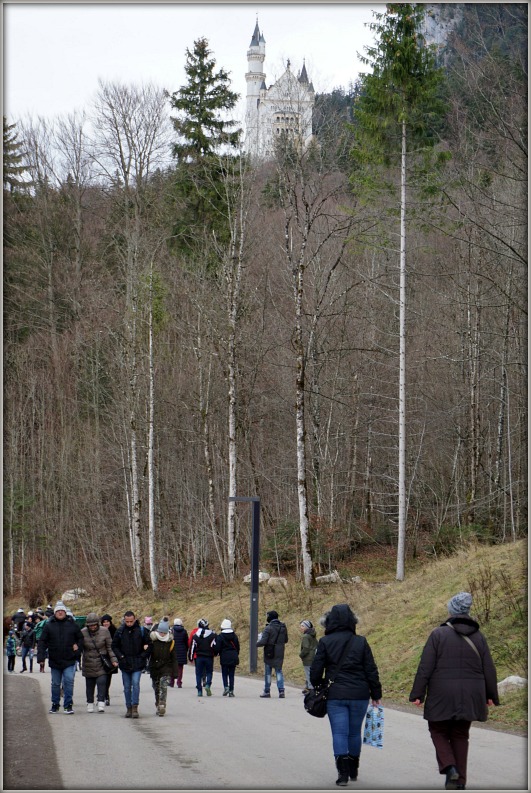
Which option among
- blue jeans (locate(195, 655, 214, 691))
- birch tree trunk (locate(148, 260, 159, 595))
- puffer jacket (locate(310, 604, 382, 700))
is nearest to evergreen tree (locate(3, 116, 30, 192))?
birch tree trunk (locate(148, 260, 159, 595))

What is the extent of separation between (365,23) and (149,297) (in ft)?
44.4

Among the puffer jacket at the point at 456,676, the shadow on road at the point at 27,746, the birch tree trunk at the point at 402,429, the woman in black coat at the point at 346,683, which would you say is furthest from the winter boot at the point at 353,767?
the birch tree trunk at the point at 402,429

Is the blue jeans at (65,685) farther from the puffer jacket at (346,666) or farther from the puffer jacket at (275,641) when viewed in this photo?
the puffer jacket at (346,666)

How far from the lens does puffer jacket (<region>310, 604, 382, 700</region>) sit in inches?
365

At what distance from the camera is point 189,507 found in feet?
147

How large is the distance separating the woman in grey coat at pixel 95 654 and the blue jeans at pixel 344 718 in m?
7.53

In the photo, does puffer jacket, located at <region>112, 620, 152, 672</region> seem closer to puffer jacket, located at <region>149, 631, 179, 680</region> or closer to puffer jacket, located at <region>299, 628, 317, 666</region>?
puffer jacket, located at <region>149, 631, 179, 680</region>

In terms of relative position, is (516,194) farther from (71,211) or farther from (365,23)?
(71,211)

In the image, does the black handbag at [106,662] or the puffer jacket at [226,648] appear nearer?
the black handbag at [106,662]

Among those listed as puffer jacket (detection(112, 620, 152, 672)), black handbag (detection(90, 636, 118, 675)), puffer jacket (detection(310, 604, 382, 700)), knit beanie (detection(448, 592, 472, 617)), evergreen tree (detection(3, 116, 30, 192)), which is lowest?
Answer: black handbag (detection(90, 636, 118, 675))

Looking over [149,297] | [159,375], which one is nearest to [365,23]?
[149,297]

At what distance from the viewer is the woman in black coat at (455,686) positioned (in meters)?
8.27

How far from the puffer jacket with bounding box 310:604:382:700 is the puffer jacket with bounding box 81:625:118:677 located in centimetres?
752

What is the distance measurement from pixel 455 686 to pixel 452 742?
0.62m
